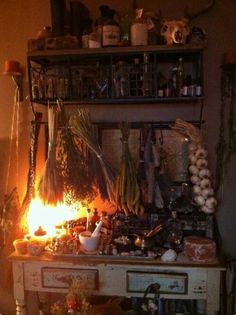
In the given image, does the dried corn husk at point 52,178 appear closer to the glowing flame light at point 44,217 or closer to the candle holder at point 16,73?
the glowing flame light at point 44,217

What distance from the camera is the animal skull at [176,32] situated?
1.57m

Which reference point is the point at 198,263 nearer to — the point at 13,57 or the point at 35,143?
the point at 35,143

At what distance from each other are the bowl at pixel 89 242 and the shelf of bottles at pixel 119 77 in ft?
2.22

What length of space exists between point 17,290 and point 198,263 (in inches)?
34.5

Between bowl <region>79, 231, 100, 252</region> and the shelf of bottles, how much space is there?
2.22ft

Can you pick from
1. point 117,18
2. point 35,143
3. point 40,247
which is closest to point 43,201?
point 40,247

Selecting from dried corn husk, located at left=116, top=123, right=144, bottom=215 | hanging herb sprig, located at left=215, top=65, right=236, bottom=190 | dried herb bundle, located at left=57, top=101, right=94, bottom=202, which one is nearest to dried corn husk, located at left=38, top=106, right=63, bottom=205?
dried herb bundle, located at left=57, top=101, right=94, bottom=202

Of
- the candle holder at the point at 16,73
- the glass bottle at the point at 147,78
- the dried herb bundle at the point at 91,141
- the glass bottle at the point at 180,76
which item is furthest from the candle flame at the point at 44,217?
the glass bottle at the point at 180,76

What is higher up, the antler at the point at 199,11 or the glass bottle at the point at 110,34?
the antler at the point at 199,11

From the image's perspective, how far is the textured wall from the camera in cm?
177

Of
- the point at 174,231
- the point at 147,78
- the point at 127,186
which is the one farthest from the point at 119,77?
the point at 174,231

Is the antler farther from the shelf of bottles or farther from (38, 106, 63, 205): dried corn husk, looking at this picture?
(38, 106, 63, 205): dried corn husk

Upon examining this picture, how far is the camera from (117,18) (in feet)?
5.65

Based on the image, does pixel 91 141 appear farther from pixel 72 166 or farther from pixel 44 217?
pixel 44 217
